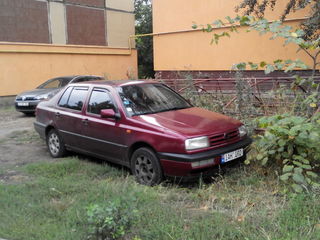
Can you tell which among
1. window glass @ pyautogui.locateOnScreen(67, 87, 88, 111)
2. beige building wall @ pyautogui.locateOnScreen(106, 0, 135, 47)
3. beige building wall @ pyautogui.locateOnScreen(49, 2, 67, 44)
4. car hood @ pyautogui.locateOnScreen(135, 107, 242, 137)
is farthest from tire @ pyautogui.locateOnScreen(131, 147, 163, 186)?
beige building wall @ pyautogui.locateOnScreen(106, 0, 135, 47)

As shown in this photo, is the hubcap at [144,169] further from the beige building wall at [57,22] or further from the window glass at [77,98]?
the beige building wall at [57,22]

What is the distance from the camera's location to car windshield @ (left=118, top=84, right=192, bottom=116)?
17.4 ft

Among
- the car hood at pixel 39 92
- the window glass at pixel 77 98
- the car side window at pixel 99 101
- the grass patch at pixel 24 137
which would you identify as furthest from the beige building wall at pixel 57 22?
the car side window at pixel 99 101

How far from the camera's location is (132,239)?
323 cm

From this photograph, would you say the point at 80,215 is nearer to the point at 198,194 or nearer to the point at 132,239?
the point at 132,239

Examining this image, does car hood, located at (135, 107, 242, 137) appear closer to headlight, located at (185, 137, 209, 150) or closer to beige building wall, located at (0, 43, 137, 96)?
headlight, located at (185, 137, 209, 150)

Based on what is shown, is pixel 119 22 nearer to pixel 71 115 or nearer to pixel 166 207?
pixel 71 115

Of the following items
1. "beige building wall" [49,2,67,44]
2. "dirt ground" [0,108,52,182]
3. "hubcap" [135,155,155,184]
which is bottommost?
"dirt ground" [0,108,52,182]

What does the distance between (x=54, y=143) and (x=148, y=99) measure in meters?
2.29

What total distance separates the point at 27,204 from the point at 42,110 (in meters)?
3.17

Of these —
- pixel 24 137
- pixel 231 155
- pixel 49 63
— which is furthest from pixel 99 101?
pixel 49 63

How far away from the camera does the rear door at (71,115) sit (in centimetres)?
600

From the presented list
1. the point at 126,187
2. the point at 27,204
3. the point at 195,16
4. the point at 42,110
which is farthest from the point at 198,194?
the point at 195,16

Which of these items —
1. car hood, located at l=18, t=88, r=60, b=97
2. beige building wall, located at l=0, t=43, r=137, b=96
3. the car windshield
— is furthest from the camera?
beige building wall, located at l=0, t=43, r=137, b=96
